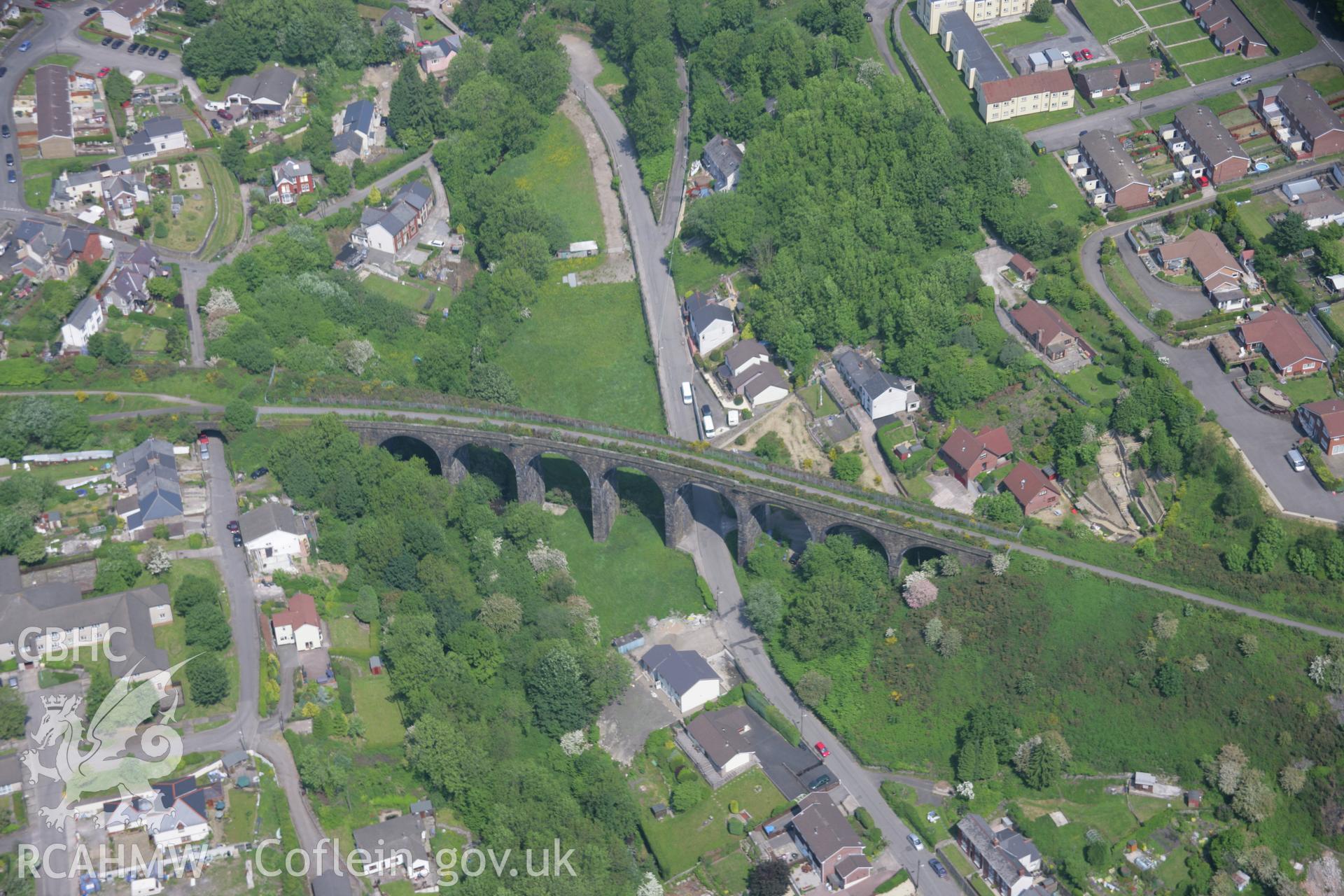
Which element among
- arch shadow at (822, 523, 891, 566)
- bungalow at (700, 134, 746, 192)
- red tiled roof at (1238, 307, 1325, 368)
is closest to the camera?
arch shadow at (822, 523, 891, 566)

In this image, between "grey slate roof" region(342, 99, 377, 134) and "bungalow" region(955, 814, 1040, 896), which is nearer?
"bungalow" region(955, 814, 1040, 896)

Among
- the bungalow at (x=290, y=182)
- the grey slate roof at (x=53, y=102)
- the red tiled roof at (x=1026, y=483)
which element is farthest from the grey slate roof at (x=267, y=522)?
the grey slate roof at (x=53, y=102)

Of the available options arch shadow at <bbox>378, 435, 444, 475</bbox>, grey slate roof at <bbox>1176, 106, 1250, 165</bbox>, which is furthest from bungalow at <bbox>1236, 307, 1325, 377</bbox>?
arch shadow at <bbox>378, 435, 444, 475</bbox>

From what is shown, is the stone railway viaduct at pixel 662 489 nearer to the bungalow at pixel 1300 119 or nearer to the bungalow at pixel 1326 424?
the bungalow at pixel 1326 424

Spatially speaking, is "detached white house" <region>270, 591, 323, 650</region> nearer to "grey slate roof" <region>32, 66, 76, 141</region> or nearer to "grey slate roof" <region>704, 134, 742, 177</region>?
"grey slate roof" <region>704, 134, 742, 177</region>

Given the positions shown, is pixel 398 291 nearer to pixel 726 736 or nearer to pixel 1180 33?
pixel 726 736

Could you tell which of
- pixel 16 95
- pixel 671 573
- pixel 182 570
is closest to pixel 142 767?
pixel 182 570

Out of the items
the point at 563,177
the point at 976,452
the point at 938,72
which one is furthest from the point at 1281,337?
the point at 563,177
